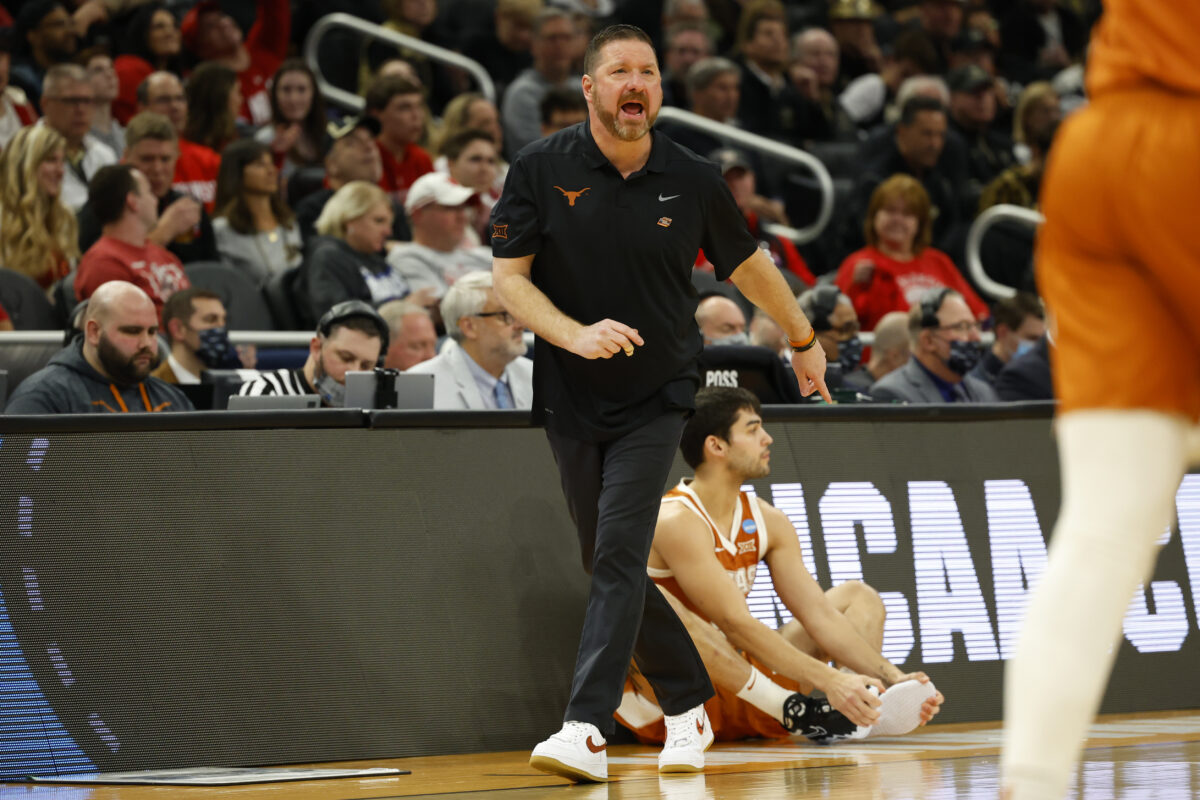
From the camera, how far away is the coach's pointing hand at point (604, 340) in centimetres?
454

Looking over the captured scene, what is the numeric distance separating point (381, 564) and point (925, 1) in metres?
12.1

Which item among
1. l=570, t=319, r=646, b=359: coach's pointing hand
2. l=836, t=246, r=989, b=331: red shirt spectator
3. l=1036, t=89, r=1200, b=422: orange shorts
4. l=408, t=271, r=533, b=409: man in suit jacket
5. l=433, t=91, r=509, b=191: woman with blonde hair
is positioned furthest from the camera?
l=433, t=91, r=509, b=191: woman with blonde hair

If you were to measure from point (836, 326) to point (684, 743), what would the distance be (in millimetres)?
4320

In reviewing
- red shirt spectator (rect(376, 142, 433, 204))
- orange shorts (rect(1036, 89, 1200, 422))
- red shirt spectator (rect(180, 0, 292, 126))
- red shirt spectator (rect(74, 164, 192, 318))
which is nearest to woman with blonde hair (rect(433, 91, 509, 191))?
red shirt spectator (rect(376, 142, 433, 204))

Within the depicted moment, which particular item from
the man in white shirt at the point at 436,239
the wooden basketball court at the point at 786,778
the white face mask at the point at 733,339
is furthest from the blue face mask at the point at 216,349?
the wooden basketball court at the point at 786,778

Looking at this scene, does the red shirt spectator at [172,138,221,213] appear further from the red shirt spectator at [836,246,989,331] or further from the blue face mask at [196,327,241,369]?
the red shirt spectator at [836,246,989,331]

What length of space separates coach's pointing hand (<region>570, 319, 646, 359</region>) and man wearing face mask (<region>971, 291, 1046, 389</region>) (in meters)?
5.81

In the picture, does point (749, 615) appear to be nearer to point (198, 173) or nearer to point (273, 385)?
point (273, 385)

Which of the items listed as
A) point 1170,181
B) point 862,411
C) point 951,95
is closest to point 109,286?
point 862,411

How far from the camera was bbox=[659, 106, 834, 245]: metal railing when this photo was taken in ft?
39.7

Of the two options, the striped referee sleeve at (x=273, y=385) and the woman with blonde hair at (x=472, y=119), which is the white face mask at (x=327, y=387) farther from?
the woman with blonde hair at (x=472, y=119)

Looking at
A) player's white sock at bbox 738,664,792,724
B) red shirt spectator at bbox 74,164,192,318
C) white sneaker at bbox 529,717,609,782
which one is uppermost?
red shirt spectator at bbox 74,164,192,318

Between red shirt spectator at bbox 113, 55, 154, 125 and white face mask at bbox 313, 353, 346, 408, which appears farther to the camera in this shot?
red shirt spectator at bbox 113, 55, 154, 125

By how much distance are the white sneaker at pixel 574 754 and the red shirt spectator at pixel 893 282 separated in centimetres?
647
